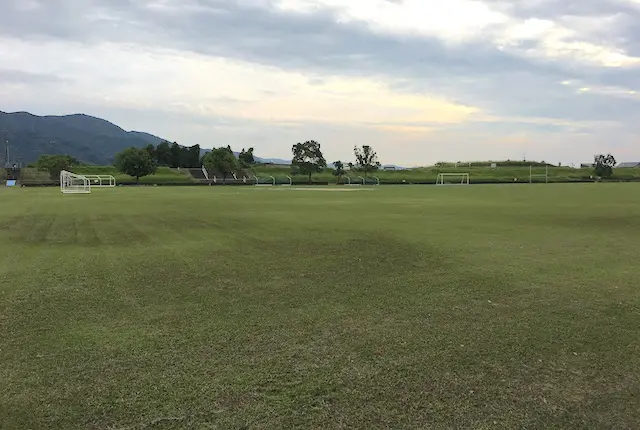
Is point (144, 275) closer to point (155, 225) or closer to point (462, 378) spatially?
point (462, 378)

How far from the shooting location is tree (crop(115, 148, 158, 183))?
3297 inches

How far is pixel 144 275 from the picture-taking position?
898cm

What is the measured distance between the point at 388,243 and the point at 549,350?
7427mm

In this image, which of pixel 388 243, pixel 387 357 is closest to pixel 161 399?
pixel 387 357

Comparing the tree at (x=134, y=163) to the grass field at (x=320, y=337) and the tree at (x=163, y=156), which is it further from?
the grass field at (x=320, y=337)

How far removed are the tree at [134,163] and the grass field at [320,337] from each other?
251ft

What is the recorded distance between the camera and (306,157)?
96688mm

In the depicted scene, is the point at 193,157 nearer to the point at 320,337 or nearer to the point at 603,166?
the point at 603,166

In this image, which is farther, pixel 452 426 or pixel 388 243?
pixel 388 243

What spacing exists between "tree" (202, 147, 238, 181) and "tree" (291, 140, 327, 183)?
11944mm

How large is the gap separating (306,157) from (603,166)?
59579mm

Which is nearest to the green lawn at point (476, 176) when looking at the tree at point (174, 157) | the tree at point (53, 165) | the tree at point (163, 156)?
the tree at point (174, 157)

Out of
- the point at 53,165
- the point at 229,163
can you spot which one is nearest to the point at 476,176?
the point at 229,163

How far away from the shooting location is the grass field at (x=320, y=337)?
399 centimetres
